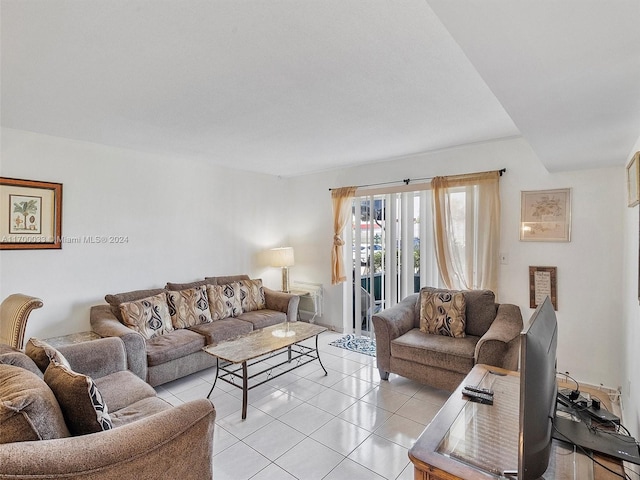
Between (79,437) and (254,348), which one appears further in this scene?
(254,348)

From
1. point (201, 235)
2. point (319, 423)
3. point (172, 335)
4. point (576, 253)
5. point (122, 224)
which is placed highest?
point (122, 224)

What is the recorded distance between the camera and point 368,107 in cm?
247

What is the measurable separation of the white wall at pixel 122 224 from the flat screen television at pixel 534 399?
3.86 meters

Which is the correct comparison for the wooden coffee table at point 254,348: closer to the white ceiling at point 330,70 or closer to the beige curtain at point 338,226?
the beige curtain at point 338,226

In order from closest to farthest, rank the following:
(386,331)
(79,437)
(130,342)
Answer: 1. (79,437)
2. (130,342)
3. (386,331)


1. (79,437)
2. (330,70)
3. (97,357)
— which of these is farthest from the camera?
(97,357)

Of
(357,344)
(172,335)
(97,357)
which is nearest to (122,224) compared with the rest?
(172,335)

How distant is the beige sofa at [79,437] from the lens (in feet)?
3.33

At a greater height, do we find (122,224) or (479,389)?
(122,224)

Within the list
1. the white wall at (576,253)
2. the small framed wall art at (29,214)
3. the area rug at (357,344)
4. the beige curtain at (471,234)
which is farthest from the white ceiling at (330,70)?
the area rug at (357,344)

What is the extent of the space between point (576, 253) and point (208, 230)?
4228 millimetres

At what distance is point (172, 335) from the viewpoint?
3314 mm

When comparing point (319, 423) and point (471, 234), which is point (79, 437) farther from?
point (471, 234)

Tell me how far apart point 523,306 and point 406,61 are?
2860mm
